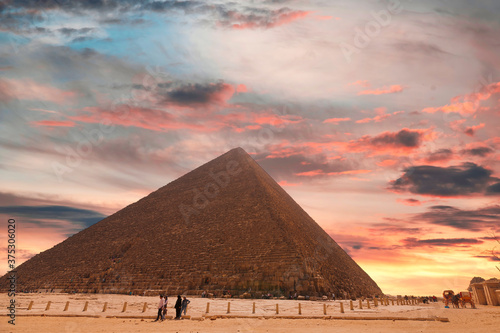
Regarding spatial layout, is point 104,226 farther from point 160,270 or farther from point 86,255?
point 160,270

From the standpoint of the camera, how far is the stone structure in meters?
30.2

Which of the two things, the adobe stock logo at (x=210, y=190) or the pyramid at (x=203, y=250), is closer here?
the pyramid at (x=203, y=250)

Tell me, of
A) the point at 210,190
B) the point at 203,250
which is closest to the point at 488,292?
the point at 203,250

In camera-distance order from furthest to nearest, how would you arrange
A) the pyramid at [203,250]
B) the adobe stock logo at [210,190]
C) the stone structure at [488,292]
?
1. the adobe stock logo at [210,190]
2. the stone structure at [488,292]
3. the pyramid at [203,250]

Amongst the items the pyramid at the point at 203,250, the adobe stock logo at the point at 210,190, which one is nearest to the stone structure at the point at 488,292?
the pyramid at the point at 203,250

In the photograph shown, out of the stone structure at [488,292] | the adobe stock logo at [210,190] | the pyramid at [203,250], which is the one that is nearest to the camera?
the pyramid at [203,250]

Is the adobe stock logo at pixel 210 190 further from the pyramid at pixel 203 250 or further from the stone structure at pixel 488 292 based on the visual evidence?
the stone structure at pixel 488 292

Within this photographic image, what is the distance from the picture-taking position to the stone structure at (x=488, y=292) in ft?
99.1

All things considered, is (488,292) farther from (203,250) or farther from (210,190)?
(210,190)

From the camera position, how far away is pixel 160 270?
112ft

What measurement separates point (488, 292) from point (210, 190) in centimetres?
3440

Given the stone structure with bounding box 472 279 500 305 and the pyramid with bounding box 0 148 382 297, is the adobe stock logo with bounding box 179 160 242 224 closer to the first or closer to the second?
the pyramid with bounding box 0 148 382 297

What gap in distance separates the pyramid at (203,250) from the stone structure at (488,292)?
1106 cm

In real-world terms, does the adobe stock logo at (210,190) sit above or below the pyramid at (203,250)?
above
